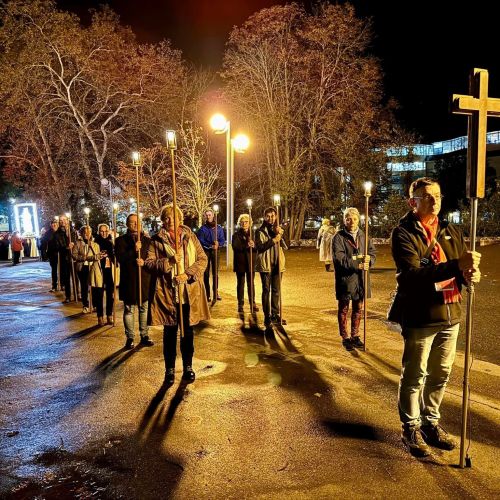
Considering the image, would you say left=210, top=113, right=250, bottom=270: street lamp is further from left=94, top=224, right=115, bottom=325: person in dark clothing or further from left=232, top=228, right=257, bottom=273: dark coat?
left=94, top=224, right=115, bottom=325: person in dark clothing

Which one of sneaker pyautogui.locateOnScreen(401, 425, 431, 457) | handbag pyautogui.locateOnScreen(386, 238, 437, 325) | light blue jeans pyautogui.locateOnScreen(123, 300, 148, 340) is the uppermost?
handbag pyautogui.locateOnScreen(386, 238, 437, 325)

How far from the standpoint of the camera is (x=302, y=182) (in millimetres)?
27234

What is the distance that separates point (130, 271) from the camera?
7418 millimetres

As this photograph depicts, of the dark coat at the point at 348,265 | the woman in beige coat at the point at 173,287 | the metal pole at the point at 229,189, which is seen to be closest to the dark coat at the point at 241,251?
the dark coat at the point at 348,265

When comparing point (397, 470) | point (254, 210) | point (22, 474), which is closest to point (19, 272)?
point (254, 210)

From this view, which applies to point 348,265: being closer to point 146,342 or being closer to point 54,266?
point 146,342

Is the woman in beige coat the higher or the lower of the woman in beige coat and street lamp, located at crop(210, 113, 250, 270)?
the lower

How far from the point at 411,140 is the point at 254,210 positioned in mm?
9712

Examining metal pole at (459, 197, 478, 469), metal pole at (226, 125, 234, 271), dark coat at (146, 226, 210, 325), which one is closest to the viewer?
metal pole at (459, 197, 478, 469)

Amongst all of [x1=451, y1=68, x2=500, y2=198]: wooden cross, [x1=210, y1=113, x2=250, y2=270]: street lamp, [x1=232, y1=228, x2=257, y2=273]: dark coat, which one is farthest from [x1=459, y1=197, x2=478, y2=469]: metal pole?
[x1=210, y1=113, x2=250, y2=270]: street lamp


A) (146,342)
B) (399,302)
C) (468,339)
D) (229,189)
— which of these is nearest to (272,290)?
(146,342)

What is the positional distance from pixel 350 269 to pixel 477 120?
3459 mm

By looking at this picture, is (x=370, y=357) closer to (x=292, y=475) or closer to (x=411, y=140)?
(x=292, y=475)

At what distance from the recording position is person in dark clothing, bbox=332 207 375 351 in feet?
22.4
